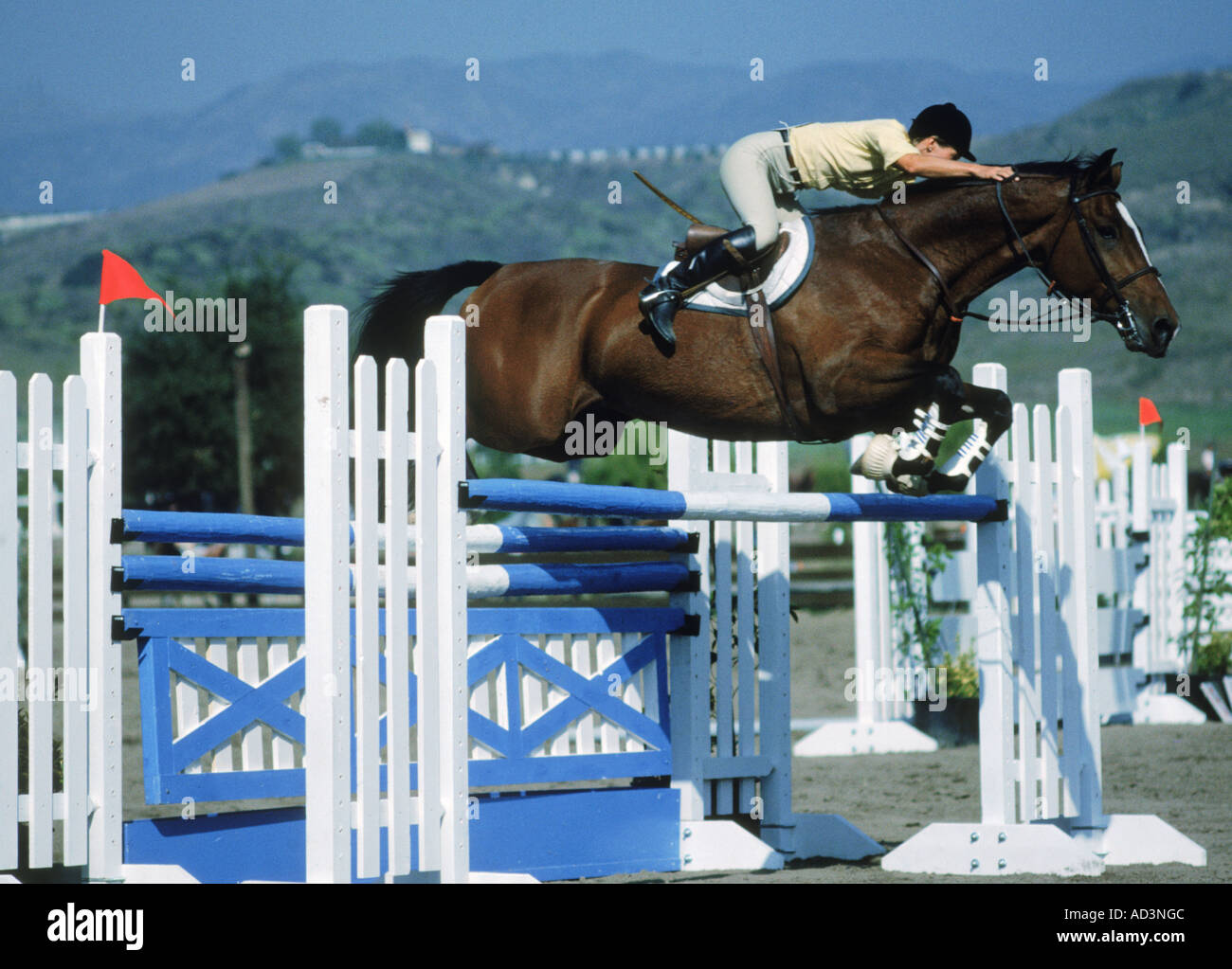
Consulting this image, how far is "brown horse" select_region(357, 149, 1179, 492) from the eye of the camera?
4312 millimetres

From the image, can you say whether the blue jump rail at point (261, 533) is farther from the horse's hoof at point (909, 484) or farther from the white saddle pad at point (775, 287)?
the horse's hoof at point (909, 484)

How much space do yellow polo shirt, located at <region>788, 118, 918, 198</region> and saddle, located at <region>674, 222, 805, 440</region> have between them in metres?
0.23

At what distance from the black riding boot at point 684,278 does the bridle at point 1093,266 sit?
1.60 ft

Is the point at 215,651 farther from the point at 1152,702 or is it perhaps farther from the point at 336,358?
the point at 1152,702

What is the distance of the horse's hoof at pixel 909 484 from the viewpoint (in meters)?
4.34

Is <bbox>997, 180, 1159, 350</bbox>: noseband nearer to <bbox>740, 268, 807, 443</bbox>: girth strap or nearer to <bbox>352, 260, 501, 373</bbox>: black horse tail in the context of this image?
<bbox>740, 268, 807, 443</bbox>: girth strap

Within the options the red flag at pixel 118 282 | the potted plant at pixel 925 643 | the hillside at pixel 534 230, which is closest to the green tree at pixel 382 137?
the hillside at pixel 534 230

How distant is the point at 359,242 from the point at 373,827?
13093 centimetres

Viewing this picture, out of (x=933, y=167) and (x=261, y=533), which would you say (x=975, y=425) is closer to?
(x=933, y=167)

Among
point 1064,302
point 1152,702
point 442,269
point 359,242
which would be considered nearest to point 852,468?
point 1064,302

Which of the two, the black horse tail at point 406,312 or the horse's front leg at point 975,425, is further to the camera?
the black horse tail at point 406,312

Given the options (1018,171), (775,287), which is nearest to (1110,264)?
(1018,171)

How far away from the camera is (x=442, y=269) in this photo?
5180 mm

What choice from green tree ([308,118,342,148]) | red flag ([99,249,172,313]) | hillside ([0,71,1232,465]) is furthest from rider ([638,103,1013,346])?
green tree ([308,118,342,148])
